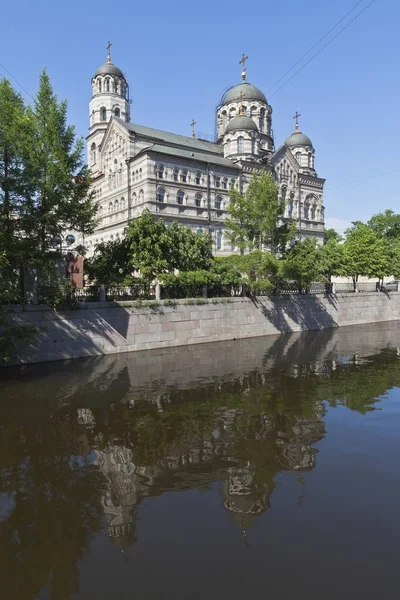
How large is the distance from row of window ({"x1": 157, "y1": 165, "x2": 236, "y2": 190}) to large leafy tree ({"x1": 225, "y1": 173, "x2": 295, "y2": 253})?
12.7m

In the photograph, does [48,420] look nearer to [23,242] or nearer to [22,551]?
[22,551]

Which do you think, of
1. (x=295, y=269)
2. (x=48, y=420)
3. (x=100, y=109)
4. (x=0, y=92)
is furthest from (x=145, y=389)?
(x=100, y=109)

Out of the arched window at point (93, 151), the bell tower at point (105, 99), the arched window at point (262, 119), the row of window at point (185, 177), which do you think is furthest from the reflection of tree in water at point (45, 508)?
the arched window at point (262, 119)

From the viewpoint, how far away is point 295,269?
25547mm

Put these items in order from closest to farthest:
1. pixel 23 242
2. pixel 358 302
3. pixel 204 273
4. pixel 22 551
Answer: pixel 22 551
pixel 23 242
pixel 204 273
pixel 358 302

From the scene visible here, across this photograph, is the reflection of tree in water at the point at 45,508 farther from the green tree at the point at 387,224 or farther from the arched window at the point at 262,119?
the green tree at the point at 387,224

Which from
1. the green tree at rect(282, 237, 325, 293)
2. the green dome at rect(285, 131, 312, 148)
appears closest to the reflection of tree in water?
the green tree at rect(282, 237, 325, 293)

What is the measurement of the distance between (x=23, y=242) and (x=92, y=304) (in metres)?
4.49

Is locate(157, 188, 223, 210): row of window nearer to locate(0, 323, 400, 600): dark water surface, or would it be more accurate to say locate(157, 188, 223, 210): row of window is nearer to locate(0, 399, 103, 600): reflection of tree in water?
locate(0, 323, 400, 600): dark water surface

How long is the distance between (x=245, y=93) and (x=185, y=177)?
2418cm

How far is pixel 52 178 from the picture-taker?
16.7 metres

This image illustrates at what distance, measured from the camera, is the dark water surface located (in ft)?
14.1

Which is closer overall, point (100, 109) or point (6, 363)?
point (6, 363)

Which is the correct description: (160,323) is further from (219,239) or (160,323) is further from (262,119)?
(262,119)
